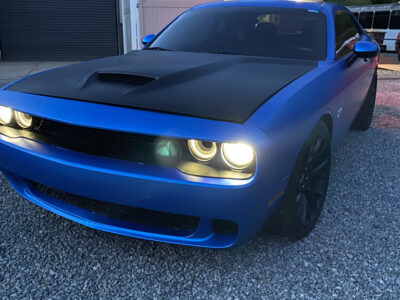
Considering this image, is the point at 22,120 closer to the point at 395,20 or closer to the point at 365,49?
the point at 365,49

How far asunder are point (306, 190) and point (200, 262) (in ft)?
2.44

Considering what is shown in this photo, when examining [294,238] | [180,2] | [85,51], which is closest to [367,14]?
[180,2]

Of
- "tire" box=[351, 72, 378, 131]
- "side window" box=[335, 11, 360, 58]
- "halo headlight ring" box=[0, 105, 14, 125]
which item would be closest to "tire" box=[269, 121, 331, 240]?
"side window" box=[335, 11, 360, 58]

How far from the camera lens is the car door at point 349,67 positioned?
9.66 ft

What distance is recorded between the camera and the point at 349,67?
3.03m

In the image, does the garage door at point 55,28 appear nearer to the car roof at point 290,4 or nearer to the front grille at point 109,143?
the car roof at point 290,4

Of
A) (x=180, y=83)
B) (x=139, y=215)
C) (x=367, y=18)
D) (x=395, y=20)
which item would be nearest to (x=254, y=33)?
(x=180, y=83)

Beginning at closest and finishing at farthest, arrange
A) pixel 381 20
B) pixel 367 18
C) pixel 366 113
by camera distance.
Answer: pixel 366 113 → pixel 381 20 → pixel 367 18

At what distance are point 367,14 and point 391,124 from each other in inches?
422

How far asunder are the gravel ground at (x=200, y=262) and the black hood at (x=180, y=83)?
2.83ft

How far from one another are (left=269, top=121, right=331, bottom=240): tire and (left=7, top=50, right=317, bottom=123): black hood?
40 cm

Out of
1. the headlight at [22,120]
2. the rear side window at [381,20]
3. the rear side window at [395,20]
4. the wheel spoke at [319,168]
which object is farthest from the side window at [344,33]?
the rear side window at [381,20]

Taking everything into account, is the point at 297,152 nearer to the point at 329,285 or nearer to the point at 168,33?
the point at 329,285

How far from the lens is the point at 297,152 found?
1993 millimetres
